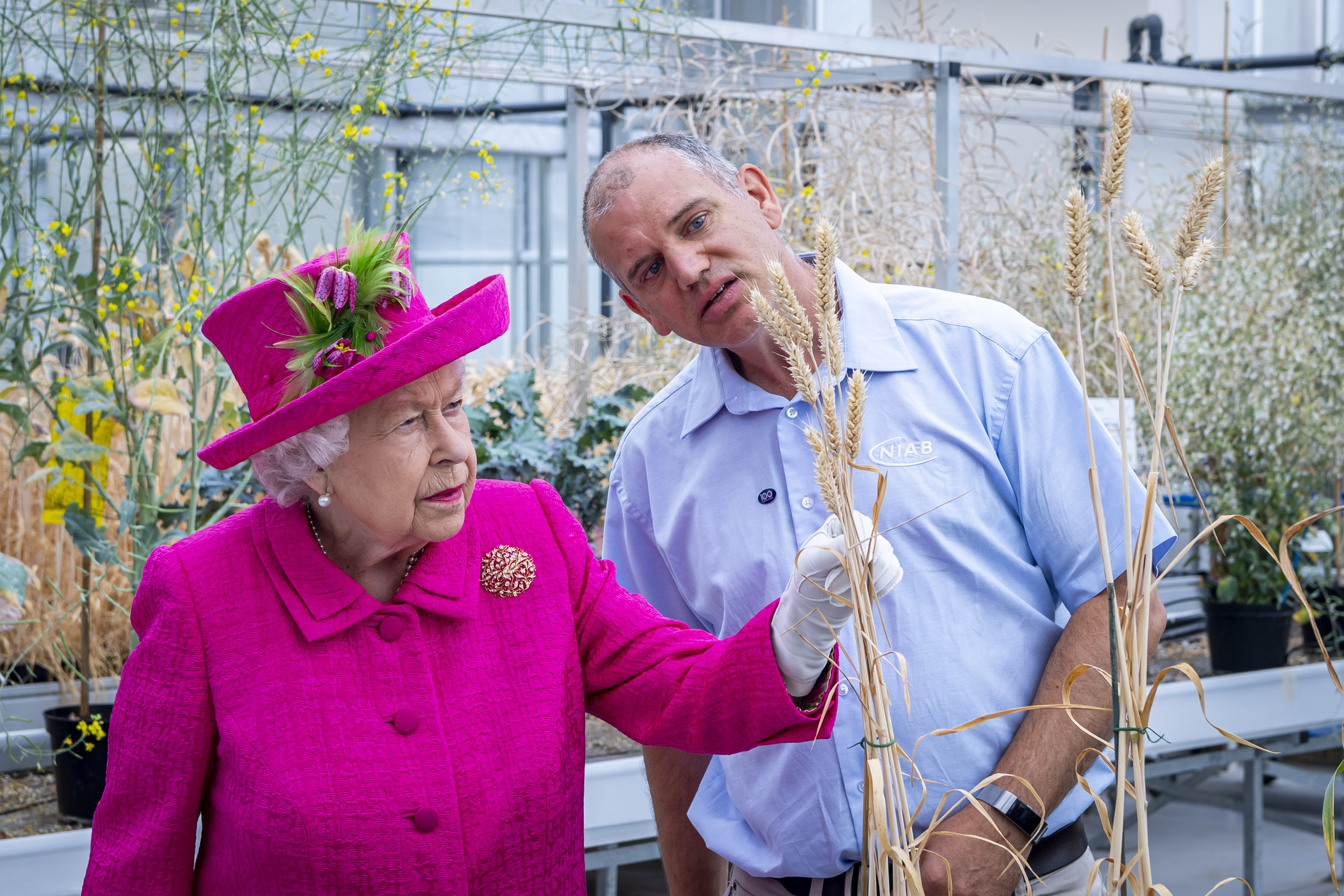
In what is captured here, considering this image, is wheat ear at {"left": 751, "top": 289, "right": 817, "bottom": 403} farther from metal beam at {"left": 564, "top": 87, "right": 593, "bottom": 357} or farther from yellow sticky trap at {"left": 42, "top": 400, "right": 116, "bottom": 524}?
metal beam at {"left": 564, "top": 87, "right": 593, "bottom": 357}

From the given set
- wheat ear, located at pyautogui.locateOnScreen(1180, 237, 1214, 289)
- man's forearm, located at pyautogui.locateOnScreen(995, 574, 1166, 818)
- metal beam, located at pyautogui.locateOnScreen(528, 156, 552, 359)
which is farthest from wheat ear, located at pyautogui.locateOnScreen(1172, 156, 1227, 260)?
metal beam, located at pyautogui.locateOnScreen(528, 156, 552, 359)

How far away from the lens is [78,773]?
2.02m

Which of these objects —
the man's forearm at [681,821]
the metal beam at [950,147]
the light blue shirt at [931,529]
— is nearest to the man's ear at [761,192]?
the light blue shirt at [931,529]

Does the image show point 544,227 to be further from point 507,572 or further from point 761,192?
point 507,572

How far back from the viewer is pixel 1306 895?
3.23 m

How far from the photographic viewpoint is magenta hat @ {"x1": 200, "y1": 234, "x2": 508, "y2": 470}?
1007 millimetres

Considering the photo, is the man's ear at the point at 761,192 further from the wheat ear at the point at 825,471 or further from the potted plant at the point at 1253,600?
A: the potted plant at the point at 1253,600

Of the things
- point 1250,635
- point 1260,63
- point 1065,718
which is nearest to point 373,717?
point 1065,718

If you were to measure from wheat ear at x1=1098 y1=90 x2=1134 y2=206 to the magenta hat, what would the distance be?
1.86 ft

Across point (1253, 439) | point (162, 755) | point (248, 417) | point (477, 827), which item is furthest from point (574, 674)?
point (1253, 439)

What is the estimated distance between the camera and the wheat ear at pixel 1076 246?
1.95ft

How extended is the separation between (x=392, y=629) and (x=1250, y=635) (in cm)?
265

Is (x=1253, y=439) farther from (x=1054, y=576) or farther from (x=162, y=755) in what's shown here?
(x=162, y=755)

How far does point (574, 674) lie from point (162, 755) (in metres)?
0.38
